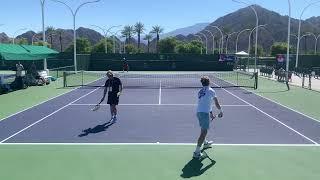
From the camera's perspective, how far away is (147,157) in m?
11.2

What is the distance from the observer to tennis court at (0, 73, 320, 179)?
1152 cm

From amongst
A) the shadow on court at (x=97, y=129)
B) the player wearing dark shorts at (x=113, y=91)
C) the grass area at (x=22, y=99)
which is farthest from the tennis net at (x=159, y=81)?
the shadow on court at (x=97, y=129)

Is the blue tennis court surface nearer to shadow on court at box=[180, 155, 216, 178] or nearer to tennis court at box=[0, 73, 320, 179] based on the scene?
tennis court at box=[0, 73, 320, 179]

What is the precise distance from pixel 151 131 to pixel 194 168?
15.4 ft

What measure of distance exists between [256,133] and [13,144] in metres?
6.71

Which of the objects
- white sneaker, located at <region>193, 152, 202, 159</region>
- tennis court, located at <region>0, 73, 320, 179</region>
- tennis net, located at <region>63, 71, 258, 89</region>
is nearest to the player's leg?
white sneaker, located at <region>193, 152, 202, 159</region>

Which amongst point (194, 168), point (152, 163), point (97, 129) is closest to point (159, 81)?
point (97, 129)

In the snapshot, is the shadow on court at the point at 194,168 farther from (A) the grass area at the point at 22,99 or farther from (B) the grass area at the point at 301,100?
(A) the grass area at the point at 22,99

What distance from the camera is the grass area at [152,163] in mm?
9648

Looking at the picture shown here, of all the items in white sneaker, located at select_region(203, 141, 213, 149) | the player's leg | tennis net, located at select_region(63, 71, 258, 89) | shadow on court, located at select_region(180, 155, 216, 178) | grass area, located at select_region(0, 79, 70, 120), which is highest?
the player's leg

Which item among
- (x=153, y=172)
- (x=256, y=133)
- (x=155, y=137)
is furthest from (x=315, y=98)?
(x=153, y=172)

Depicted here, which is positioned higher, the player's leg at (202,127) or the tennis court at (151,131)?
the player's leg at (202,127)

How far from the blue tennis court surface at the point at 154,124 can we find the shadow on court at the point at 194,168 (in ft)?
8.03

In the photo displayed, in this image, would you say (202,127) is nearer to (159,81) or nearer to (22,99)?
(22,99)
